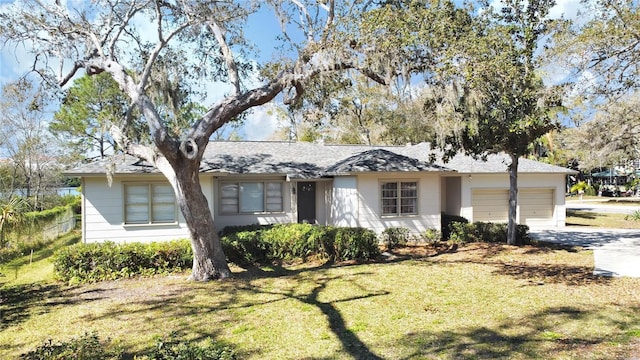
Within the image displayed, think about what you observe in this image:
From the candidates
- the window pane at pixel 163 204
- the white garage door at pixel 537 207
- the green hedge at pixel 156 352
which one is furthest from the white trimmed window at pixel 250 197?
the white garage door at pixel 537 207

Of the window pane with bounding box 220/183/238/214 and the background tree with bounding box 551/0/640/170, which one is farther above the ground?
the background tree with bounding box 551/0/640/170

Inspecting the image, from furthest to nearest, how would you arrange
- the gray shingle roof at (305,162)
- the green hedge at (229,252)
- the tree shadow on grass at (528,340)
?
1. the gray shingle roof at (305,162)
2. the green hedge at (229,252)
3. the tree shadow on grass at (528,340)

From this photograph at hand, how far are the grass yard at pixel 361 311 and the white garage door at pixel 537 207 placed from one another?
793 centimetres

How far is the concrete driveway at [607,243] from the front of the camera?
9671 millimetres

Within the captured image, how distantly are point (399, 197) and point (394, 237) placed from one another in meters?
1.57

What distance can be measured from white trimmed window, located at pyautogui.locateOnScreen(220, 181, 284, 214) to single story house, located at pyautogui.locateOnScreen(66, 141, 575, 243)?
0.12ft

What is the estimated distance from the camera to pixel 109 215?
12.6 metres

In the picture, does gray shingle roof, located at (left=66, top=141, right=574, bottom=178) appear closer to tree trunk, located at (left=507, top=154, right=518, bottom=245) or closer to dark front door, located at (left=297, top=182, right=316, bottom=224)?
dark front door, located at (left=297, top=182, right=316, bottom=224)

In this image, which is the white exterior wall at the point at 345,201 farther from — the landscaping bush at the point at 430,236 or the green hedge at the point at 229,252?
the landscaping bush at the point at 430,236

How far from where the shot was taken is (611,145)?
23.4 m

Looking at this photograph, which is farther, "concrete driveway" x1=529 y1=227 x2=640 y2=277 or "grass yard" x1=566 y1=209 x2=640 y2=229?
"grass yard" x1=566 y1=209 x2=640 y2=229

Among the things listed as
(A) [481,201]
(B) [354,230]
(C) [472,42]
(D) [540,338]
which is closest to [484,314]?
(D) [540,338]

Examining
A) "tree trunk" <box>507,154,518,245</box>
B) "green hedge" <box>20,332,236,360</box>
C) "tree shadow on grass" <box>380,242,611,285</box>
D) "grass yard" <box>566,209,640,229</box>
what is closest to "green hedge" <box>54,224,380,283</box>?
"tree shadow on grass" <box>380,242,611,285</box>

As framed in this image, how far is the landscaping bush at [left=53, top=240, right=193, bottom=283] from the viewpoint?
9.81 m
